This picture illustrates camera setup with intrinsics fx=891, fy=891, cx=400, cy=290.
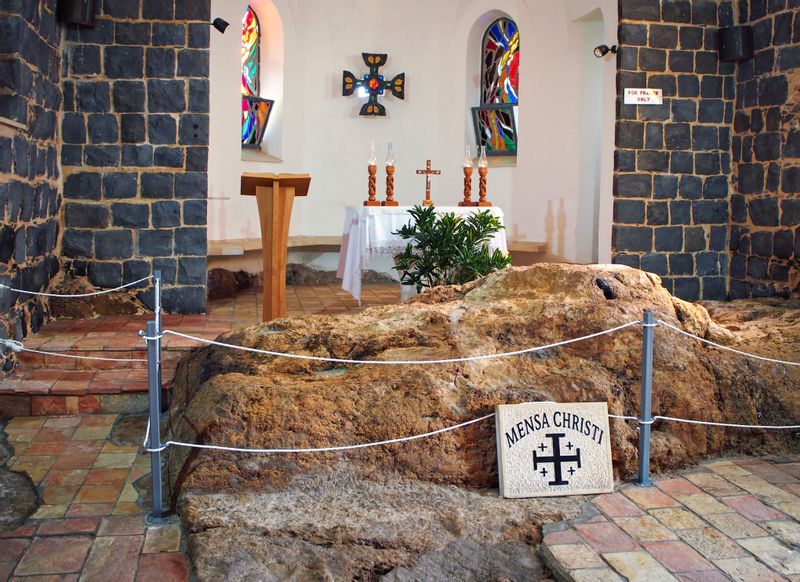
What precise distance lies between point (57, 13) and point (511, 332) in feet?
15.1

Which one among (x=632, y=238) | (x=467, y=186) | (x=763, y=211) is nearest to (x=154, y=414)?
(x=467, y=186)

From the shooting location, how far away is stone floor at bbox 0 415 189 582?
3.08 m

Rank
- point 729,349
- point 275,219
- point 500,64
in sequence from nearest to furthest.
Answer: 1. point 729,349
2. point 275,219
3. point 500,64

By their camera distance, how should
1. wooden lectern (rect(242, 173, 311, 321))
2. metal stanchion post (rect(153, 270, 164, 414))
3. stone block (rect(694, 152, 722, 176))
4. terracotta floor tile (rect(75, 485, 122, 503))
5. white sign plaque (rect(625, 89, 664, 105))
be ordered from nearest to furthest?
metal stanchion post (rect(153, 270, 164, 414)), terracotta floor tile (rect(75, 485, 122, 503)), wooden lectern (rect(242, 173, 311, 321)), white sign plaque (rect(625, 89, 664, 105)), stone block (rect(694, 152, 722, 176))

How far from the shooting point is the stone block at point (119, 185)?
23.1ft

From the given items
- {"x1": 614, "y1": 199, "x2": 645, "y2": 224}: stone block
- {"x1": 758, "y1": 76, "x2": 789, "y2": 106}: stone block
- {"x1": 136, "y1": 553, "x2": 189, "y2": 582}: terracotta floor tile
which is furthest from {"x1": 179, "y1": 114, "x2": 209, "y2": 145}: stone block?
{"x1": 758, "y1": 76, "x2": 789, "y2": 106}: stone block

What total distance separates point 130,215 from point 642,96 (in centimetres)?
462

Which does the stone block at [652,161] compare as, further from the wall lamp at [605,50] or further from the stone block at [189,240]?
the stone block at [189,240]

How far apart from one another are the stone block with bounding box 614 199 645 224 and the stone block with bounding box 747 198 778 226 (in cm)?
96

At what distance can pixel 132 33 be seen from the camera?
695cm

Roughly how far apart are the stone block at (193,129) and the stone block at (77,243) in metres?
1.06

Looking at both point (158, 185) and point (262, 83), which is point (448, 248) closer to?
point (158, 185)

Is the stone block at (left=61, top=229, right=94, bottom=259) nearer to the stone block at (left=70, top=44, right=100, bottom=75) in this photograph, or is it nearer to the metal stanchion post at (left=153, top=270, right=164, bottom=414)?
the stone block at (left=70, top=44, right=100, bottom=75)

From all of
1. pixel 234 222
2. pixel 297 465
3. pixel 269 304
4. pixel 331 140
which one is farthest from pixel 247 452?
pixel 331 140
